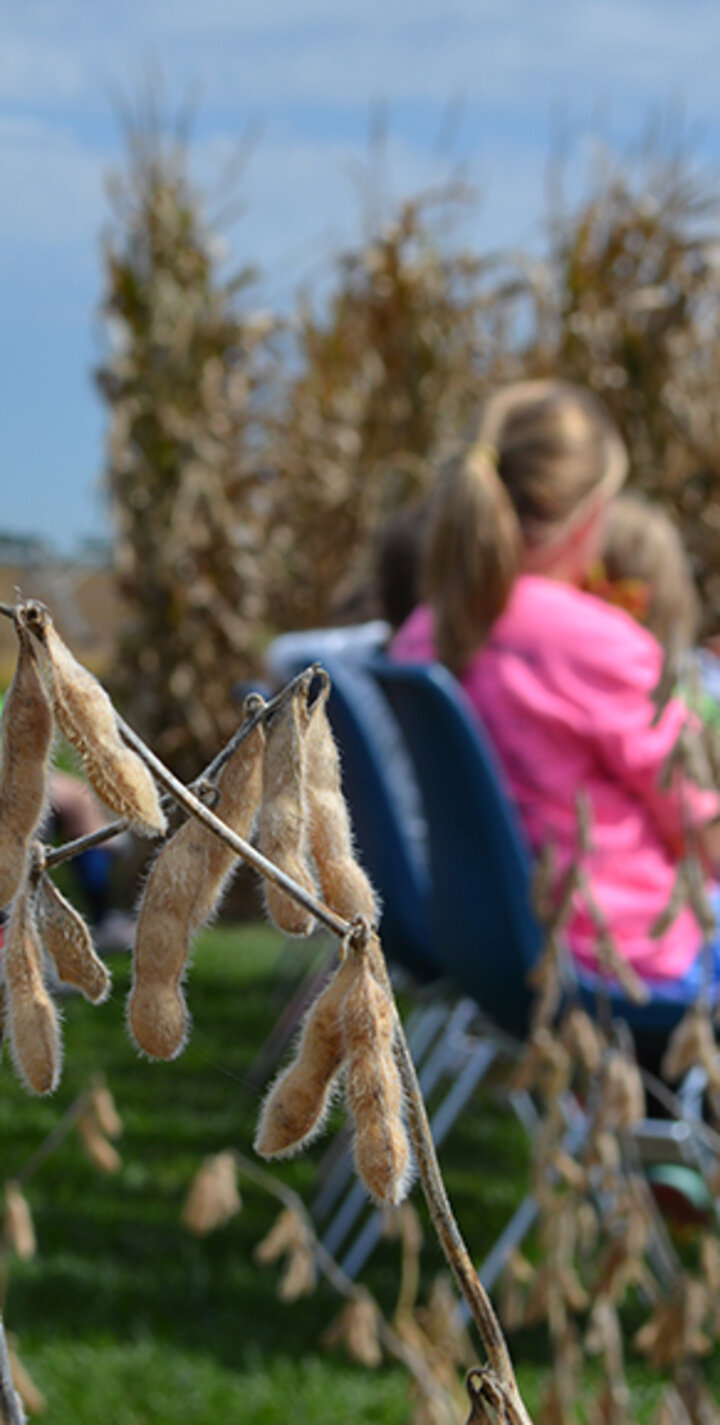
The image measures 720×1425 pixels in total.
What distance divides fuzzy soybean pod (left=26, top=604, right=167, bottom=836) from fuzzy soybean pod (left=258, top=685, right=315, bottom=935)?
4 centimetres

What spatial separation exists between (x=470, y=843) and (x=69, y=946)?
1.89 meters

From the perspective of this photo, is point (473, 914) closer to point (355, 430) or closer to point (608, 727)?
point (608, 727)

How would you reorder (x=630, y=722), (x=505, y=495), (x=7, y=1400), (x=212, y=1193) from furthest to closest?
(x=505, y=495) < (x=630, y=722) < (x=212, y=1193) < (x=7, y=1400)

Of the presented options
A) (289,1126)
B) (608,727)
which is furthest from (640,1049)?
(289,1126)

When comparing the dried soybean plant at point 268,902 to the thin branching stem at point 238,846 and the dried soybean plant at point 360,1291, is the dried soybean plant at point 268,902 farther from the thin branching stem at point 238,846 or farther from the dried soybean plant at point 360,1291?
the dried soybean plant at point 360,1291

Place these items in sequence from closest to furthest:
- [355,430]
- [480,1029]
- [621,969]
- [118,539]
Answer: [621,969] < [480,1029] < [355,430] < [118,539]

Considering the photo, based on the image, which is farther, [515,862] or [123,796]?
[515,862]

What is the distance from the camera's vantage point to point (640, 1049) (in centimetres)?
254

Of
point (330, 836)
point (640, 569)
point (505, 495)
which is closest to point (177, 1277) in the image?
point (505, 495)

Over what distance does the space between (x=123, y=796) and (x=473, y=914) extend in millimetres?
1983

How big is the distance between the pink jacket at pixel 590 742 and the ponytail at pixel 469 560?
0.14ft

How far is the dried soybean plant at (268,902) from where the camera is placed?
1.76 feet

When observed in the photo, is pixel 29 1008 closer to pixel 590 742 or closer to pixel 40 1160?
pixel 40 1160

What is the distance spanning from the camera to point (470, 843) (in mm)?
2449
